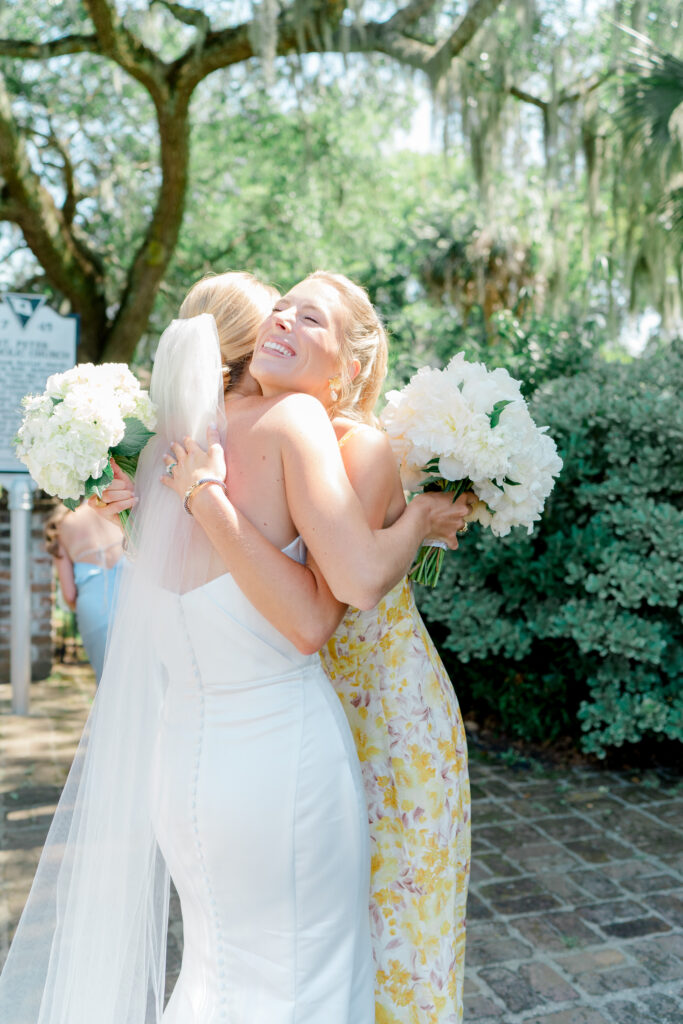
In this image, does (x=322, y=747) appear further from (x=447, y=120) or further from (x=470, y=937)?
(x=447, y=120)

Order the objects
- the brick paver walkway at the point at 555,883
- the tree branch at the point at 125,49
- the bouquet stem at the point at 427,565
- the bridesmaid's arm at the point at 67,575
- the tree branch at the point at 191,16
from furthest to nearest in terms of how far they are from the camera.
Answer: the tree branch at the point at 191,16
the tree branch at the point at 125,49
the bridesmaid's arm at the point at 67,575
the brick paver walkway at the point at 555,883
the bouquet stem at the point at 427,565

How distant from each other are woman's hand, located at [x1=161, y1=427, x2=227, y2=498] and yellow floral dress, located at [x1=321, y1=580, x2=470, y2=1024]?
0.56 meters

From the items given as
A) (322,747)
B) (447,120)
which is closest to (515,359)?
(447,120)

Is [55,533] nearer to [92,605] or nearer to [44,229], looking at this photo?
[92,605]

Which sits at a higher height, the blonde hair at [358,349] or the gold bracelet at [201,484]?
the blonde hair at [358,349]

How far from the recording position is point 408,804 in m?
2.25

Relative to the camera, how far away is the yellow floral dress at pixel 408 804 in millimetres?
2238

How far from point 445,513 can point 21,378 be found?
5.28 metres

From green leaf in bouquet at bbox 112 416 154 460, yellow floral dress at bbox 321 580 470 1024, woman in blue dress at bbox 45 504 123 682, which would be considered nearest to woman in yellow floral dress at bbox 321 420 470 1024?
yellow floral dress at bbox 321 580 470 1024

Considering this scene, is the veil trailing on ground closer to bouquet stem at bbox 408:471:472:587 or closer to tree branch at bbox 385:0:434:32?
bouquet stem at bbox 408:471:472:587

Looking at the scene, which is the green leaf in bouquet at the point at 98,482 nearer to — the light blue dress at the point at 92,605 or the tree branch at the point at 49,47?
the light blue dress at the point at 92,605

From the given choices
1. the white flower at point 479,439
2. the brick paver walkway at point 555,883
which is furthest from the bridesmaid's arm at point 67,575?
the white flower at point 479,439

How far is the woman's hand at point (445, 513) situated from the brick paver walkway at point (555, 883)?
1782mm

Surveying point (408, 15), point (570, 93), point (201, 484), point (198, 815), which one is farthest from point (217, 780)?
point (570, 93)
